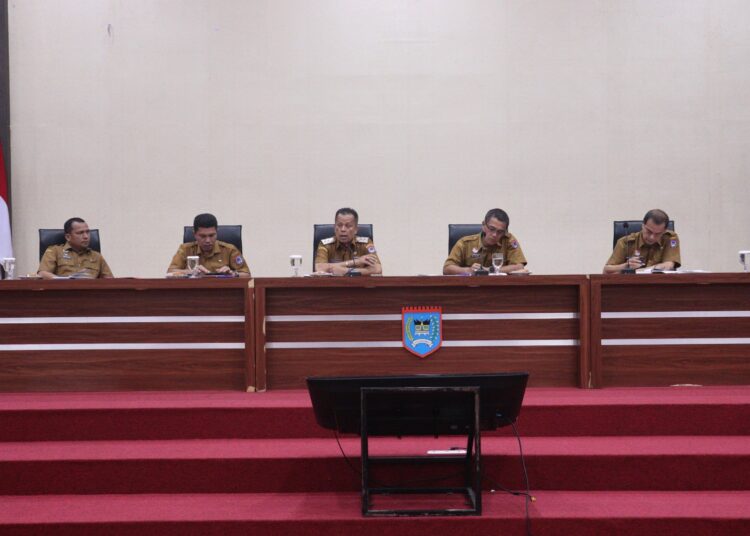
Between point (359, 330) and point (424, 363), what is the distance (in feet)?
1.11

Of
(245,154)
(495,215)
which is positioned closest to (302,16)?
(245,154)

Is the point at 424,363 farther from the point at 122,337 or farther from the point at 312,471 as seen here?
the point at 122,337

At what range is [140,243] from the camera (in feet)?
18.5

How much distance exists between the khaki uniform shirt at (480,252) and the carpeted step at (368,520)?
207cm

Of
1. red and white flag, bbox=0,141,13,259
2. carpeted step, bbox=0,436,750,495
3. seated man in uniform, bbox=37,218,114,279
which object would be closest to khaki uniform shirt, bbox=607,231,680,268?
carpeted step, bbox=0,436,750,495

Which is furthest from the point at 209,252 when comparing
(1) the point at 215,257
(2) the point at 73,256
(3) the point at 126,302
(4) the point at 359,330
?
(4) the point at 359,330

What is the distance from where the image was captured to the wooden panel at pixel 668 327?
332cm

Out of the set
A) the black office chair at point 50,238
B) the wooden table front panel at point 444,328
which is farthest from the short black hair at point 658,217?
the black office chair at point 50,238

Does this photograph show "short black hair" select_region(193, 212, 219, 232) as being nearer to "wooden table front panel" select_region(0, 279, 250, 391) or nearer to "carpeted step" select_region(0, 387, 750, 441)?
"wooden table front panel" select_region(0, 279, 250, 391)

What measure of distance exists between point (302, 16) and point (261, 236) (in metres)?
1.75

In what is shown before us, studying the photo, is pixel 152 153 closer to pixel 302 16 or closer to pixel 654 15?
pixel 302 16

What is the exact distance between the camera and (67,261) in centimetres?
450

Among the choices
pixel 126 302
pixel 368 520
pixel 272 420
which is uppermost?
pixel 126 302

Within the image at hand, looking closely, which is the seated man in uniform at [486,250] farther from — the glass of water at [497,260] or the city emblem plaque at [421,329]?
the city emblem plaque at [421,329]
